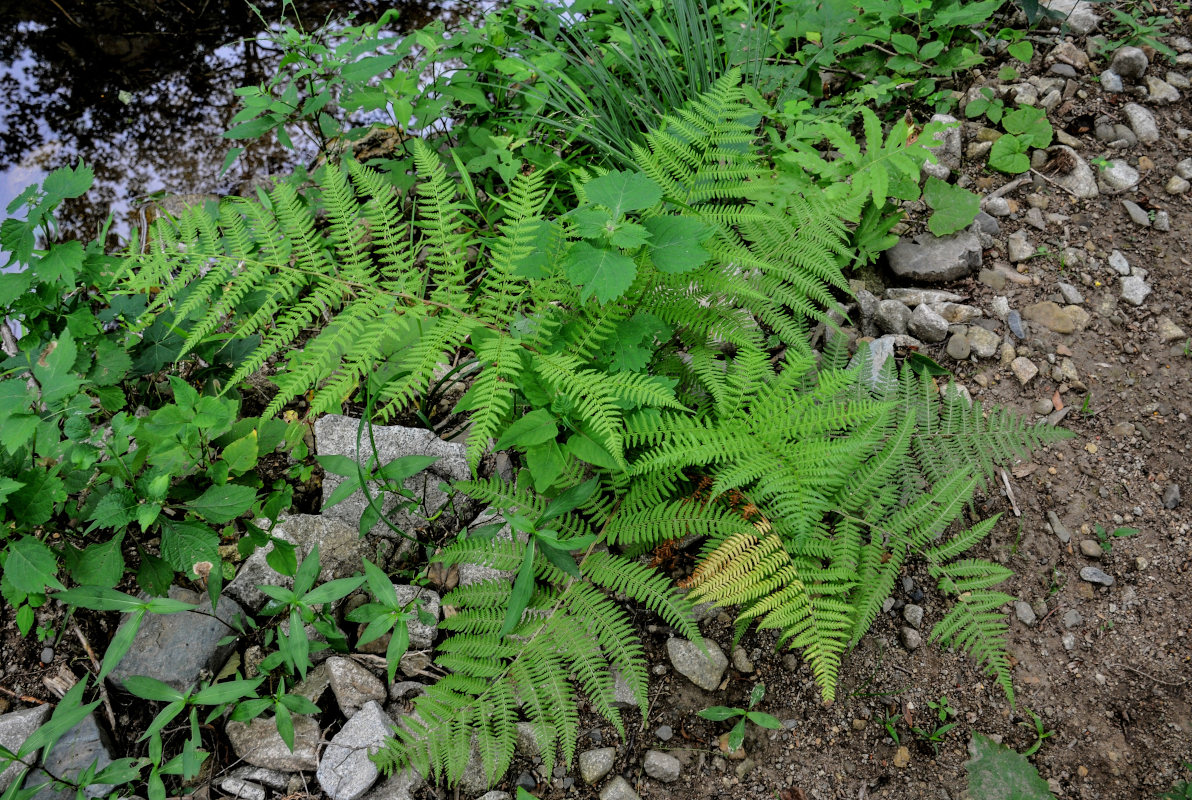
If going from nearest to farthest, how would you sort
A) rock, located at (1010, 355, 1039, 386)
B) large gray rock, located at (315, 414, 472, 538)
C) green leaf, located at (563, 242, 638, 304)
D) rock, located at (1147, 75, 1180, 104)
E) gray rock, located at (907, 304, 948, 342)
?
green leaf, located at (563, 242, 638, 304), large gray rock, located at (315, 414, 472, 538), rock, located at (1010, 355, 1039, 386), gray rock, located at (907, 304, 948, 342), rock, located at (1147, 75, 1180, 104)

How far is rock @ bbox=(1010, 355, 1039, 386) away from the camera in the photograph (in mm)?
2441

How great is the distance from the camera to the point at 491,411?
5.92 feet

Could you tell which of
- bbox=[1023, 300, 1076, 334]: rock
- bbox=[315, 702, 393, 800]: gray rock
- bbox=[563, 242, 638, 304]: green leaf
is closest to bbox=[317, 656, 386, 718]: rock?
bbox=[315, 702, 393, 800]: gray rock

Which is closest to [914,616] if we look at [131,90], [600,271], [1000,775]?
[1000,775]

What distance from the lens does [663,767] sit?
1890 mm

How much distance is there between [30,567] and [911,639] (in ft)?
7.71

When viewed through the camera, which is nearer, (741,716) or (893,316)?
(741,716)

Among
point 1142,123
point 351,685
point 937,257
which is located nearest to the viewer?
point 351,685

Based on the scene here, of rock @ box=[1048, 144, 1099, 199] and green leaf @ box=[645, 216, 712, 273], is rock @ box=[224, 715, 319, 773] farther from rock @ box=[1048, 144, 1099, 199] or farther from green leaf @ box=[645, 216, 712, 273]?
rock @ box=[1048, 144, 1099, 199]

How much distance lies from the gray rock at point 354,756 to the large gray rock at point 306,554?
462mm

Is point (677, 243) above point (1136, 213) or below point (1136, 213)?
above

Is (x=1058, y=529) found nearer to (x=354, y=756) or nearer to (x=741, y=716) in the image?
(x=741, y=716)

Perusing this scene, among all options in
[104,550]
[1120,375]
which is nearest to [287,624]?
[104,550]

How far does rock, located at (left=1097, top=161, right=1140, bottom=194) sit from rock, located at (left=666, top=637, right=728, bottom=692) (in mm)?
2479
